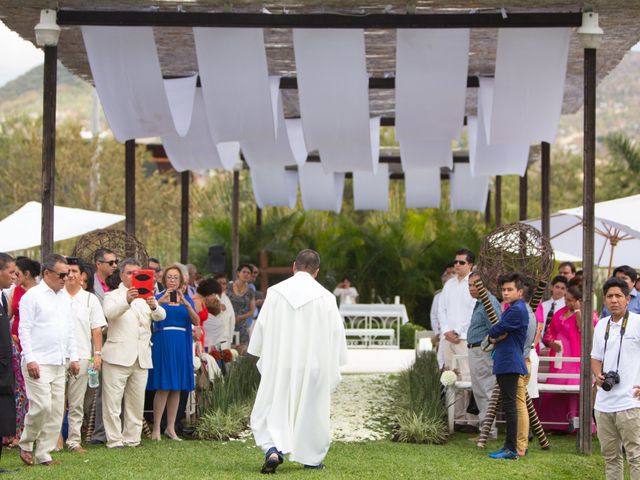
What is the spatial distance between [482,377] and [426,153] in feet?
15.7

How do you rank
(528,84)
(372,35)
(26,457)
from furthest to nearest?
1. (372,35)
2. (528,84)
3. (26,457)

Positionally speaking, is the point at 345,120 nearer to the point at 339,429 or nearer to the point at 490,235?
the point at 490,235

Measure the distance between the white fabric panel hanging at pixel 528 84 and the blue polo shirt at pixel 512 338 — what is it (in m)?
3.69

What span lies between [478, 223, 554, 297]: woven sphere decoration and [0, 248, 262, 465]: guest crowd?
9.94ft

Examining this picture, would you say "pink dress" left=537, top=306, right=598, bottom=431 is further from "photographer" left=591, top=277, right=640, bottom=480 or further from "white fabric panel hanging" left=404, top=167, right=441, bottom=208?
"white fabric panel hanging" left=404, top=167, right=441, bottom=208

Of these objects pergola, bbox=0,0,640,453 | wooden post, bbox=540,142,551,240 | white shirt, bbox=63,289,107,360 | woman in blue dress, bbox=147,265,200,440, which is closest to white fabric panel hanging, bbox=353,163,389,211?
wooden post, bbox=540,142,551,240

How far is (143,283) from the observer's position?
10.0 metres

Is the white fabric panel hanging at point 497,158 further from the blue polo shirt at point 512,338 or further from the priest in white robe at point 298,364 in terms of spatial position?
the priest in white robe at point 298,364

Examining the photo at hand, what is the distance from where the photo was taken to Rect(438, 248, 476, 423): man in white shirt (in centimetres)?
1218

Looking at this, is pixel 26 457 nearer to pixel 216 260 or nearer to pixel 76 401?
pixel 76 401

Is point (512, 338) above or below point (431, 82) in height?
below

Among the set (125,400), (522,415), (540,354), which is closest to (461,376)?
(540,354)

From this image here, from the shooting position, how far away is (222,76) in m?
13.3

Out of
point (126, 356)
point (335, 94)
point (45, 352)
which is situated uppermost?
point (335, 94)
